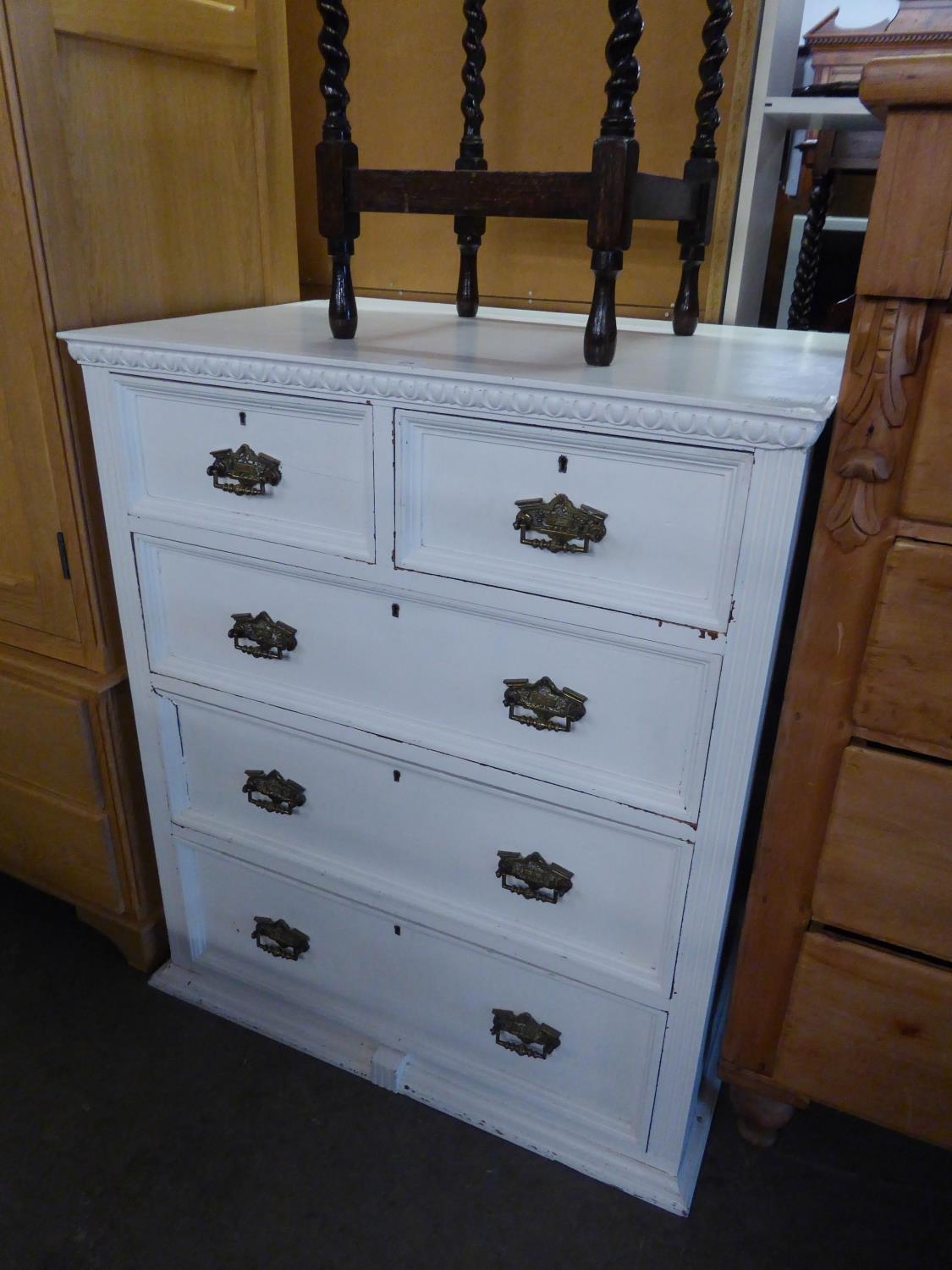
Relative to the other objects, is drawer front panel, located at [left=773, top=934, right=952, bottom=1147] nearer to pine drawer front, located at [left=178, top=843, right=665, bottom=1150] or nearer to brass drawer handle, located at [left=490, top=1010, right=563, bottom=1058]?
pine drawer front, located at [left=178, top=843, right=665, bottom=1150]

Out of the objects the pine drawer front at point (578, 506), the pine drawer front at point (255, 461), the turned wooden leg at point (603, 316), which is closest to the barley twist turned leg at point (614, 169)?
the turned wooden leg at point (603, 316)

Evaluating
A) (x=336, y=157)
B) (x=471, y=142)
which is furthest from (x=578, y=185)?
(x=471, y=142)

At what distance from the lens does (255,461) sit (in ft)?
3.51

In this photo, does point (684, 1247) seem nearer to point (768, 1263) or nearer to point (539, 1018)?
point (768, 1263)

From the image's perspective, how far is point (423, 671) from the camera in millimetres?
1087

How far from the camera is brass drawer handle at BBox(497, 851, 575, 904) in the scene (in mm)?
1097

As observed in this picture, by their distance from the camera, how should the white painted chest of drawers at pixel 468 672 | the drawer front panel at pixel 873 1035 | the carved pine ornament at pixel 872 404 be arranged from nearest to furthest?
the carved pine ornament at pixel 872 404 → the white painted chest of drawers at pixel 468 672 → the drawer front panel at pixel 873 1035

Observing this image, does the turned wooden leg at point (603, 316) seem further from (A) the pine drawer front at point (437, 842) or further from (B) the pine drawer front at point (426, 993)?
(B) the pine drawer front at point (426, 993)

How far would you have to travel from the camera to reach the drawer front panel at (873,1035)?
100cm

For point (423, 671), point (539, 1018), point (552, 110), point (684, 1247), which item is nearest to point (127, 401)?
point (423, 671)

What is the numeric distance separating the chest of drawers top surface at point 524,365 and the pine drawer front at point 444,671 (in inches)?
8.9

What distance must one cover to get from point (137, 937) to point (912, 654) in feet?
4.02

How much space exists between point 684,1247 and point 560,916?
17.1 inches

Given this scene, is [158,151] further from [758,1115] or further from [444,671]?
[758,1115]
